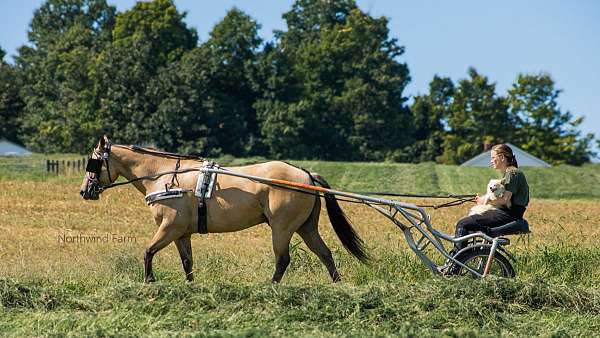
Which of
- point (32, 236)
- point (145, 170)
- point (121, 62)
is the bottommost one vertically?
point (32, 236)

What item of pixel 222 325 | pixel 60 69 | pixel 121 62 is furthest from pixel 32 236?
pixel 60 69

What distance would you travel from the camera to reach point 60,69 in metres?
64.6

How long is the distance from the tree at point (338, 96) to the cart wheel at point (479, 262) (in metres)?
46.7

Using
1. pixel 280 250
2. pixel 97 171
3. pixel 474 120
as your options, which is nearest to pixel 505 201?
pixel 280 250

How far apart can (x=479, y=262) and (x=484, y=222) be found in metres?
0.42

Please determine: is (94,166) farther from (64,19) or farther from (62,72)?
(64,19)

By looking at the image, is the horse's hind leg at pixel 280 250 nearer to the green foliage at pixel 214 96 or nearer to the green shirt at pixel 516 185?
the green shirt at pixel 516 185

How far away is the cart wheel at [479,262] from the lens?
9039 millimetres

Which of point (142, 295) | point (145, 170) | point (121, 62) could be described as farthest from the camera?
point (121, 62)

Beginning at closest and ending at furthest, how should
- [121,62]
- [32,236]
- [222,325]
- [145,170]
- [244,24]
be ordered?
1. [222,325]
2. [145,170]
3. [32,236]
4. [121,62]
5. [244,24]

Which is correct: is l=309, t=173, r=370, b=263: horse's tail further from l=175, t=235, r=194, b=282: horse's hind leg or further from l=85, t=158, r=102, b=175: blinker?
l=85, t=158, r=102, b=175: blinker

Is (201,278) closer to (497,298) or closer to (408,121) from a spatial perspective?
(497,298)

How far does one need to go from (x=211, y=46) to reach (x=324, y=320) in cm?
5248

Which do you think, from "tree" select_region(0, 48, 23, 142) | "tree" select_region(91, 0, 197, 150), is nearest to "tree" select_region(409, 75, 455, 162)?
"tree" select_region(91, 0, 197, 150)
